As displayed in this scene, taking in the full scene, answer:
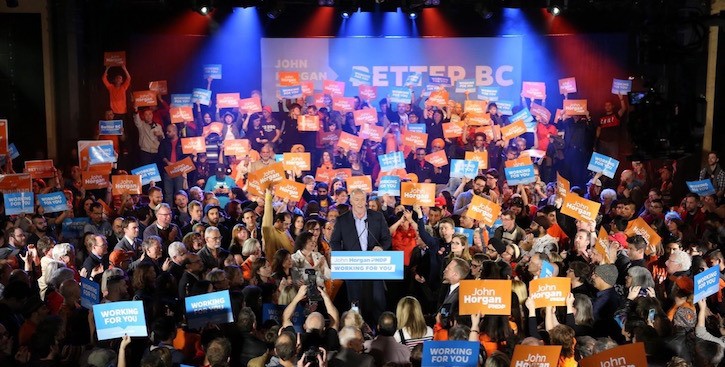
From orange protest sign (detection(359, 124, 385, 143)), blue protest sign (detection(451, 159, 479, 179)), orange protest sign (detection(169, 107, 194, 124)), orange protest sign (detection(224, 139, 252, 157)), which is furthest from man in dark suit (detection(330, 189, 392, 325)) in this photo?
orange protest sign (detection(169, 107, 194, 124))

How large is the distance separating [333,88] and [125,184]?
291 inches

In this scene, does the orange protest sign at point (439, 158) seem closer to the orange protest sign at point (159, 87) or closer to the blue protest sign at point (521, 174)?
the blue protest sign at point (521, 174)

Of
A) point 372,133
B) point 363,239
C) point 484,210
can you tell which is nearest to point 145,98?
point 372,133

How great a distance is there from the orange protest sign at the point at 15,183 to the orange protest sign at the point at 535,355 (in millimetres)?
8554

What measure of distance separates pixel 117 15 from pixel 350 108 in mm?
5361

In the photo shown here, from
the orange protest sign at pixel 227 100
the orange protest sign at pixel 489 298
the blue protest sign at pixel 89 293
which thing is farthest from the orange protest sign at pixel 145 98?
the orange protest sign at pixel 489 298

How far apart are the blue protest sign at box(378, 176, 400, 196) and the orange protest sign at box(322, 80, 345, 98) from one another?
672cm

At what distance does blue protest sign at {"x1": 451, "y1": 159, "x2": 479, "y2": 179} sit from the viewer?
15969 millimetres

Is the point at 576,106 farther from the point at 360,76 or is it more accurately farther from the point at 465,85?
the point at 360,76

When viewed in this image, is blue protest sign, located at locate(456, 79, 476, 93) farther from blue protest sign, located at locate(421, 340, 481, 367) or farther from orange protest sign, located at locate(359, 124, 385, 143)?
blue protest sign, located at locate(421, 340, 481, 367)

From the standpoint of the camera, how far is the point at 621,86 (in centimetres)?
2045

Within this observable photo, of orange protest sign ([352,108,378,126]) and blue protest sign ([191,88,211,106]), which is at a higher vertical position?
blue protest sign ([191,88,211,106])

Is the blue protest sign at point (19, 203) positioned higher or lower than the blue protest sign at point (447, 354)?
higher

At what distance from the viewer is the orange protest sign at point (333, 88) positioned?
69.8ft
